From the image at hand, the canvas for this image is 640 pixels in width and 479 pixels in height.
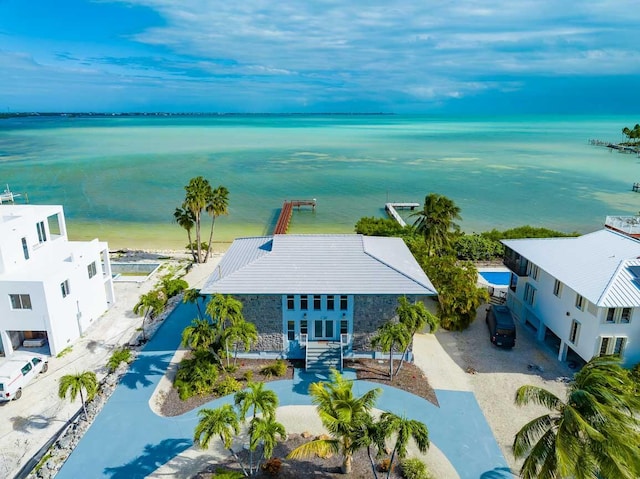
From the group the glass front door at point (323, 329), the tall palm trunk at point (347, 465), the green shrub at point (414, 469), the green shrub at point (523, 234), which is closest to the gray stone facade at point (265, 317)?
the glass front door at point (323, 329)

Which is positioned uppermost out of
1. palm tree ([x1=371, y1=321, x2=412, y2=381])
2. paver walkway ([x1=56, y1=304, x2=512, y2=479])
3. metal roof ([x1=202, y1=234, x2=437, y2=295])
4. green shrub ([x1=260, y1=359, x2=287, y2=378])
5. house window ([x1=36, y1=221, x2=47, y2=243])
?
house window ([x1=36, y1=221, x2=47, y2=243])

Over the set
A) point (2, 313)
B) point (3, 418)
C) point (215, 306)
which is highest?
point (215, 306)

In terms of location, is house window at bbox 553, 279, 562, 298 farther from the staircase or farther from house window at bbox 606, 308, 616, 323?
the staircase

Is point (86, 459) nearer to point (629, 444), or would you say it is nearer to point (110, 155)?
point (629, 444)

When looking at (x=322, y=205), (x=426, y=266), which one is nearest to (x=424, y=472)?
(x=426, y=266)

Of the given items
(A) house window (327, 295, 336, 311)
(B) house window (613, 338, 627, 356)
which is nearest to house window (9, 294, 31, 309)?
(A) house window (327, 295, 336, 311)

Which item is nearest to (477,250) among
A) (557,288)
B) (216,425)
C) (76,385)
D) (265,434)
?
(557,288)

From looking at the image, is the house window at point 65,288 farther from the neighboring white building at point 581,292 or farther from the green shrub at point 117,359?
the neighboring white building at point 581,292
